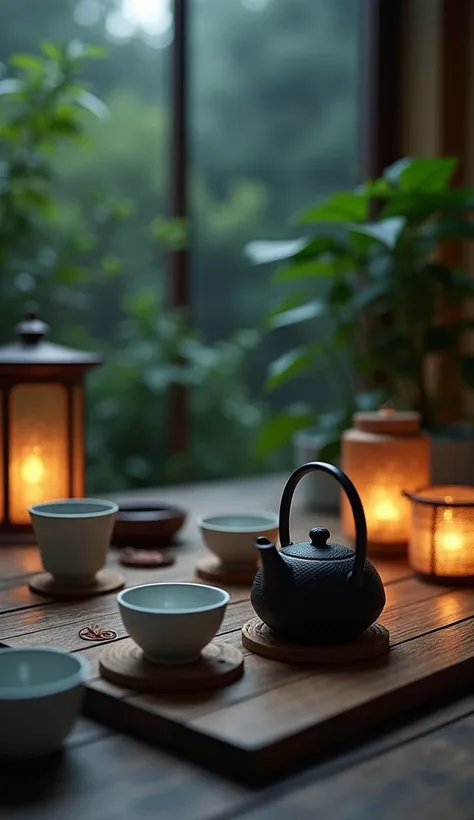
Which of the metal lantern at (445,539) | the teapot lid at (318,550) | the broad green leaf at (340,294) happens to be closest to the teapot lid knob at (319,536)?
the teapot lid at (318,550)

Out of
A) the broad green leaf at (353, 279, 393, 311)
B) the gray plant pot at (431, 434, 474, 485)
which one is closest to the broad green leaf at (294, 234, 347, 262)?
the broad green leaf at (353, 279, 393, 311)

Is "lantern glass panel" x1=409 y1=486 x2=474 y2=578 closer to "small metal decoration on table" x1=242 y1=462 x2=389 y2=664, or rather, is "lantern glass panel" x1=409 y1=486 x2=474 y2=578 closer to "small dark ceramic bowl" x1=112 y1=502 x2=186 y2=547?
"small metal decoration on table" x1=242 y1=462 x2=389 y2=664

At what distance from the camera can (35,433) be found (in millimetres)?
1744

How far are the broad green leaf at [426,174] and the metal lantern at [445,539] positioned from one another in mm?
857

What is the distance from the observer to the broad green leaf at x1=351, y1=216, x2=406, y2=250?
1.97 m

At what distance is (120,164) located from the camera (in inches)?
108

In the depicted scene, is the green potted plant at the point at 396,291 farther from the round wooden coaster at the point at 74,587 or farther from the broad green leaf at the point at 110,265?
the round wooden coaster at the point at 74,587

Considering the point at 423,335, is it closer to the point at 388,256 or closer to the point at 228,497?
the point at 388,256

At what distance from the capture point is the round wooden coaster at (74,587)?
141 centimetres

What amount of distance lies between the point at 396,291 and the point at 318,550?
1.09m

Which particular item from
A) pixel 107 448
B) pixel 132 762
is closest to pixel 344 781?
pixel 132 762

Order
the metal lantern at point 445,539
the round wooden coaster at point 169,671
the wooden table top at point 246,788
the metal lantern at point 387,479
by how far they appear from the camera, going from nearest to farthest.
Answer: the wooden table top at point 246,788 < the round wooden coaster at point 169,671 < the metal lantern at point 445,539 < the metal lantern at point 387,479

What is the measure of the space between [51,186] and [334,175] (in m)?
0.85

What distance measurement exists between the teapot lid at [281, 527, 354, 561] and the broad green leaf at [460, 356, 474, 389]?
1012 mm
